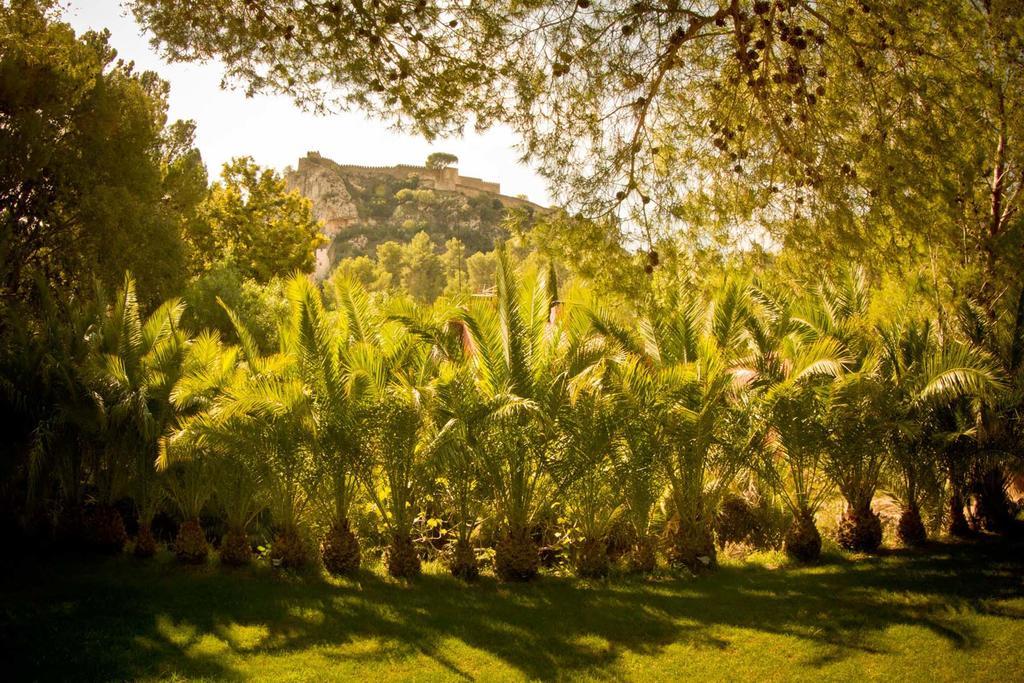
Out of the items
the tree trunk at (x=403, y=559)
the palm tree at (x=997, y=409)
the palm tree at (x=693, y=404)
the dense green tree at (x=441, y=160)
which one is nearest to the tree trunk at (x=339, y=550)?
the tree trunk at (x=403, y=559)

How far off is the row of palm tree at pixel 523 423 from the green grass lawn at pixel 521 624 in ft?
1.67

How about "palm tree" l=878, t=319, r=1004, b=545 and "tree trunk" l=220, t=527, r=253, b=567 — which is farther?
"tree trunk" l=220, t=527, r=253, b=567

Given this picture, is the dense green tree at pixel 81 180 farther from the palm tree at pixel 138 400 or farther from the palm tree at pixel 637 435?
the palm tree at pixel 637 435

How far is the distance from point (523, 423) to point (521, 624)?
1844 mm

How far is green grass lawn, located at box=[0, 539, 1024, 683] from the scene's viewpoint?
5.81m

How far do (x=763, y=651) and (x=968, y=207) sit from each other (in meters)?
6.03

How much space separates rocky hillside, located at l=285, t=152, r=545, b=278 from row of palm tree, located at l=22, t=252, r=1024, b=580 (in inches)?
2791

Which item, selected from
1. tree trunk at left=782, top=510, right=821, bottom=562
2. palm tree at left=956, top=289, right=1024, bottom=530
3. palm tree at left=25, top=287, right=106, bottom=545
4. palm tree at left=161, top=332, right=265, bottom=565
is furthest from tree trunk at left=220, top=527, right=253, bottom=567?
palm tree at left=956, top=289, right=1024, bottom=530

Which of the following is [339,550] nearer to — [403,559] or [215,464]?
[403,559]

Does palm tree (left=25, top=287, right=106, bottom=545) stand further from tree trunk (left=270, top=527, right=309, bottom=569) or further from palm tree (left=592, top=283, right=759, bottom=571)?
palm tree (left=592, top=283, right=759, bottom=571)

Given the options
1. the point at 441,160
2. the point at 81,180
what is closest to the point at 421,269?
the point at 441,160

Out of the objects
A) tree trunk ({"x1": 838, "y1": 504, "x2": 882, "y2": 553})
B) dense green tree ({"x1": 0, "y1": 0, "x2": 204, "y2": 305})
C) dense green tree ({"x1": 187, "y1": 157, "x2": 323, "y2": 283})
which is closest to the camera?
tree trunk ({"x1": 838, "y1": 504, "x2": 882, "y2": 553})

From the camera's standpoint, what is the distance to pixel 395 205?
85188 millimetres

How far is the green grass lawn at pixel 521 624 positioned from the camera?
19.1 feet
